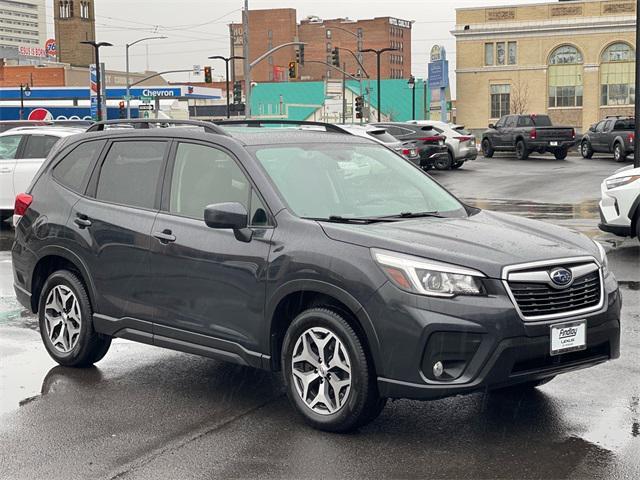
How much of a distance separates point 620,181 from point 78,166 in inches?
323

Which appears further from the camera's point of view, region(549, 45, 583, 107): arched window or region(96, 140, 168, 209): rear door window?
region(549, 45, 583, 107): arched window

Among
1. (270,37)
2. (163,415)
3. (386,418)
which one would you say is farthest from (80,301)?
(270,37)

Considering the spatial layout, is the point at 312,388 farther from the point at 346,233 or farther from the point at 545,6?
the point at 545,6

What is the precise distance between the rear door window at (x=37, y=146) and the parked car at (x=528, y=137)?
25.8 m

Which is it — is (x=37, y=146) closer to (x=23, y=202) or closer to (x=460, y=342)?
(x=23, y=202)

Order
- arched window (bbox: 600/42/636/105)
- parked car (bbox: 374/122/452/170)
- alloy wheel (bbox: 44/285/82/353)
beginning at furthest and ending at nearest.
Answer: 1. arched window (bbox: 600/42/636/105)
2. parked car (bbox: 374/122/452/170)
3. alloy wheel (bbox: 44/285/82/353)

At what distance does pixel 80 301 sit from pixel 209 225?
5.32 ft

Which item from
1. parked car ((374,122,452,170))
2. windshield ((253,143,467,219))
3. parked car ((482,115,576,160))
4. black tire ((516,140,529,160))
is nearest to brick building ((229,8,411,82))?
parked car ((482,115,576,160))

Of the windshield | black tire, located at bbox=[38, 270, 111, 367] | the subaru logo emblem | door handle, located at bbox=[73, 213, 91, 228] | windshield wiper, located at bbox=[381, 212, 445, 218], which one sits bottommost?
black tire, located at bbox=[38, 270, 111, 367]

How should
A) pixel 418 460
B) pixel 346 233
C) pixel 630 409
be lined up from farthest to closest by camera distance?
1. pixel 630 409
2. pixel 346 233
3. pixel 418 460

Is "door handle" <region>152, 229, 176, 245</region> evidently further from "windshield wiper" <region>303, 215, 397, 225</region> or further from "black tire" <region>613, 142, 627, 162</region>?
"black tire" <region>613, 142, 627, 162</region>

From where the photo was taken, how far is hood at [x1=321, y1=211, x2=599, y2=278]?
5.41m

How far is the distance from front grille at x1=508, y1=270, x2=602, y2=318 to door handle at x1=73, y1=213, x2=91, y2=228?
10.6ft

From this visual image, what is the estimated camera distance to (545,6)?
250ft
